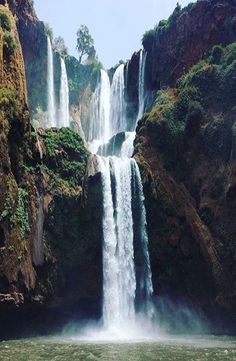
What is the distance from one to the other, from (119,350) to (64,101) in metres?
40.0

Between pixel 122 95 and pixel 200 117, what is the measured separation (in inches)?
817

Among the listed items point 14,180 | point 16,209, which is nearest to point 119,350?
point 16,209

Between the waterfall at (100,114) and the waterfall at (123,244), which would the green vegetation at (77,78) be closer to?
the waterfall at (100,114)

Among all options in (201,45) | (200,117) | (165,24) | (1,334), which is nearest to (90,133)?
(165,24)

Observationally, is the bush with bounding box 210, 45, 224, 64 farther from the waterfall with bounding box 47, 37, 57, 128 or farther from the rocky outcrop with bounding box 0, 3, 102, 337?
the waterfall with bounding box 47, 37, 57, 128

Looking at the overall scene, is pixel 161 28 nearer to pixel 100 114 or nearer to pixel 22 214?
pixel 100 114

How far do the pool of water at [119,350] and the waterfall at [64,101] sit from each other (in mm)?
33585

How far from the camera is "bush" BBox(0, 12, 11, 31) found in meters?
32.6

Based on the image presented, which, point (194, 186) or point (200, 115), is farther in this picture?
point (200, 115)

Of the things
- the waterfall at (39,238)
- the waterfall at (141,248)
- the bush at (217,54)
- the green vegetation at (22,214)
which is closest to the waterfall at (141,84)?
the bush at (217,54)

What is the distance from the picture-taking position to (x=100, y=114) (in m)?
58.7

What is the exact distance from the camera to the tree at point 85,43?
78.3 metres

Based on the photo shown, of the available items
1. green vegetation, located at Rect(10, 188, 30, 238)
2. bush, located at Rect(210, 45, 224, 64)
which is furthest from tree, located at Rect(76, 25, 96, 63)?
green vegetation, located at Rect(10, 188, 30, 238)

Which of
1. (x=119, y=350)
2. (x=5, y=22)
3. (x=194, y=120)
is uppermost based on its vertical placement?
(x=5, y=22)
